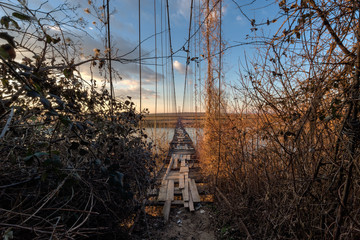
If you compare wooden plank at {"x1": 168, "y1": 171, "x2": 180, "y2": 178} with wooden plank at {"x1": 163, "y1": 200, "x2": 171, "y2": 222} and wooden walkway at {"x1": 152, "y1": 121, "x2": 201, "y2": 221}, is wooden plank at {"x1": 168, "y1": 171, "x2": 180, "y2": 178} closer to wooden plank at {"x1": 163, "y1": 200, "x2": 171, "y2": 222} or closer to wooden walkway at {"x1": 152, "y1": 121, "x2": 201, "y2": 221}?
wooden walkway at {"x1": 152, "y1": 121, "x2": 201, "y2": 221}

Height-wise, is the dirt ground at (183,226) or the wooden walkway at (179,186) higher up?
the wooden walkway at (179,186)

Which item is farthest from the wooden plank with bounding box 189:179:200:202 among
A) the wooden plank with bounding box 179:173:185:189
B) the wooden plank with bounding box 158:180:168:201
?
the wooden plank with bounding box 158:180:168:201

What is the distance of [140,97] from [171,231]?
2.22 m

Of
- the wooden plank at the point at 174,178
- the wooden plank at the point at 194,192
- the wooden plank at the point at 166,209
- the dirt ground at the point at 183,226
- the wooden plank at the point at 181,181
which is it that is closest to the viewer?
the dirt ground at the point at 183,226

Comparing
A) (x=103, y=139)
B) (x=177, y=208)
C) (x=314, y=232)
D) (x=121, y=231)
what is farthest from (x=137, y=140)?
(x=314, y=232)

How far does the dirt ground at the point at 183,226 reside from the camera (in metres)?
2.31

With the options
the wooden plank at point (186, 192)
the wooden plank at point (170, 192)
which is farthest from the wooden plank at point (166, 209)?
the wooden plank at point (186, 192)

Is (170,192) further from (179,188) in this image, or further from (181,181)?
(181,181)

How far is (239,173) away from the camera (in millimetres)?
2707

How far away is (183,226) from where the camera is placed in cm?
257

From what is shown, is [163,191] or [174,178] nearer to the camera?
[163,191]

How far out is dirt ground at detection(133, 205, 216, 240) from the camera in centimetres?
231

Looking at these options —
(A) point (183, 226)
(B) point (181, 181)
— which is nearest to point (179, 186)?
(B) point (181, 181)

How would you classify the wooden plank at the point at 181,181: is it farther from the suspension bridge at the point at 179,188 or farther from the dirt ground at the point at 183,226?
the dirt ground at the point at 183,226
